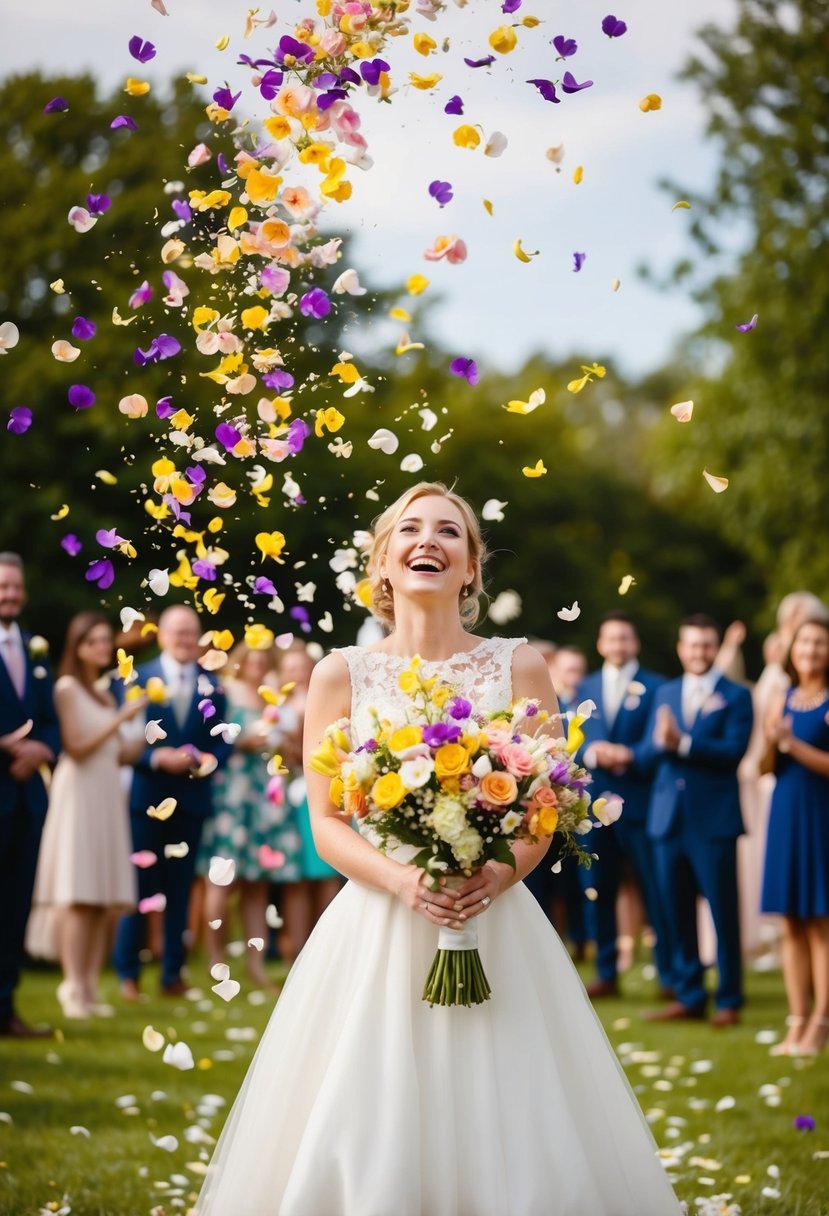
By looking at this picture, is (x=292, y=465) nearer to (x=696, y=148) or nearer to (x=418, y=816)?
(x=696, y=148)

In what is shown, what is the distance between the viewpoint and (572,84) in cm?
481

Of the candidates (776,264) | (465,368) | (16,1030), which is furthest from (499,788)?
(776,264)

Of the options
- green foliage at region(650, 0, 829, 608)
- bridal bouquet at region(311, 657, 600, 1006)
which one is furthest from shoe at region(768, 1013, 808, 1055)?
green foliage at region(650, 0, 829, 608)

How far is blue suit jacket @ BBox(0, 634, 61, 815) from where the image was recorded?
8.58 m

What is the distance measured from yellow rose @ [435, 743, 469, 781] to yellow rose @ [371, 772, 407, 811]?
0.11 metres

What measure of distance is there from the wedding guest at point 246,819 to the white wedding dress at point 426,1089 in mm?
6510

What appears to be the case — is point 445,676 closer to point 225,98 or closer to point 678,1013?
point 225,98

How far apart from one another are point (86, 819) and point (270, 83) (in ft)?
19.7

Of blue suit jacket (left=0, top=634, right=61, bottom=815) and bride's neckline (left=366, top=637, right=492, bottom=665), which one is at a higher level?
bride's neckline (left=366, top=637, right=492, bottom=665)

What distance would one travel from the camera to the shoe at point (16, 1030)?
875cm

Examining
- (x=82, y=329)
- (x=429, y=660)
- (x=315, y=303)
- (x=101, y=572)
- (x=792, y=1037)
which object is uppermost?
(x=315, y=303)

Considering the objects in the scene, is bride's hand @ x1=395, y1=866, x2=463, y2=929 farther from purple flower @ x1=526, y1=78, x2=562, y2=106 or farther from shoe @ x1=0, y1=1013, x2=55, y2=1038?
shoe @ x1=0, y1=1013, x2=55, y2=1038

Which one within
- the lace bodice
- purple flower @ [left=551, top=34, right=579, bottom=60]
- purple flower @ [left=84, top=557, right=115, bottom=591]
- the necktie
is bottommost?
the lace bodice

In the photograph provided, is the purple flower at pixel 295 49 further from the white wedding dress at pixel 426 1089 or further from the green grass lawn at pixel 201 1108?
the green grass lawn at pixel 201 1108
